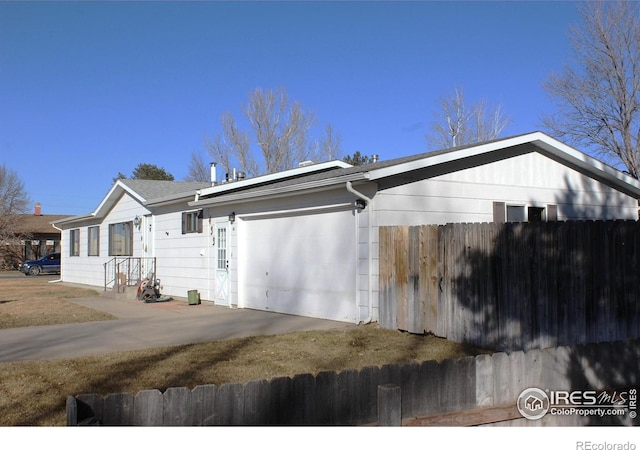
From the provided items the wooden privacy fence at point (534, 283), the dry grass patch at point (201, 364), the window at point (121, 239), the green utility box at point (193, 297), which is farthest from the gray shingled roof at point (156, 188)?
the wooden privacy fence at point (534, 283)

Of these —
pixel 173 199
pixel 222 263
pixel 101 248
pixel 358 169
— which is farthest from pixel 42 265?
pixel 358 169

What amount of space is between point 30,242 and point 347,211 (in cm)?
4005

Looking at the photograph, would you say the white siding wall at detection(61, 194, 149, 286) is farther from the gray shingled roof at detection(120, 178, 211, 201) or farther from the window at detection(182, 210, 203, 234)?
the window at detection(182, 210, 203, 234)

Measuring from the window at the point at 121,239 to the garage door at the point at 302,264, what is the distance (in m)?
7.75

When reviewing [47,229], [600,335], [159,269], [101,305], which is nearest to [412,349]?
[600,335]

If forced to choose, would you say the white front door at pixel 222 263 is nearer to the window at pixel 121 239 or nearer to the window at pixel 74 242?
the window at pixel 121 239

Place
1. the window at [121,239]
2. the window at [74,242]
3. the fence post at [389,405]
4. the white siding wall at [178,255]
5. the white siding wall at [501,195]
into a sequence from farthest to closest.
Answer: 1. the window at [74,242]
2. the window at [121,239]
3. the white siding wall at [178,255]
4. the white siding wall at [501,195]
5. the fence post at [389,405]

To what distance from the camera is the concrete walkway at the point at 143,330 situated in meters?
8.28

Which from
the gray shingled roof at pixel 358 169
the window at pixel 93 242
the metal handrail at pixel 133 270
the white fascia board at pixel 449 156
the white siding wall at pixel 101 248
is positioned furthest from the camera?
the window at pixel 93 242

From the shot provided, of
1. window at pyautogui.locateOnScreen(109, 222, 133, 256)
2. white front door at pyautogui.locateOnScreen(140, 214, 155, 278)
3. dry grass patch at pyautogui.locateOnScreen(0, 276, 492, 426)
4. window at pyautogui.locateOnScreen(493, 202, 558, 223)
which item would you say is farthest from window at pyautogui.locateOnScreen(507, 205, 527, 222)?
window at pyautogui.locateOnScreen(109, 222, 133, 256)

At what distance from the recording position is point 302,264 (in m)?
11.7

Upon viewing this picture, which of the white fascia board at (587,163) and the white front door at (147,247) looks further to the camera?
the white front door at (147,247)

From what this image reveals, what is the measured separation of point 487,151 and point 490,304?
14.1 feet
